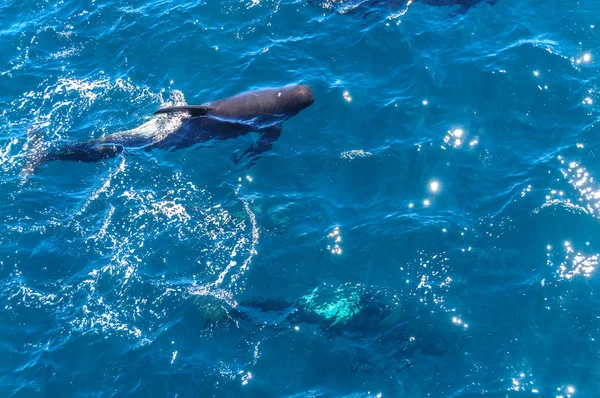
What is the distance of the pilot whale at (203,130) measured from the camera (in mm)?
24781

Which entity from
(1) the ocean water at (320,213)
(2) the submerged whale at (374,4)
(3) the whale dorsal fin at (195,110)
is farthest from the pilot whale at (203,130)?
(2) the submerged whale at (374,4)

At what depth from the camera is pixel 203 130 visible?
24.9m

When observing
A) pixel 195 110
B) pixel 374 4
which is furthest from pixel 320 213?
pixel 374 4

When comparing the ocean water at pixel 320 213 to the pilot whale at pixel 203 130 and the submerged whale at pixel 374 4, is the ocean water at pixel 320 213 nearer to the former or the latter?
the submerged whale at pixel 374 4

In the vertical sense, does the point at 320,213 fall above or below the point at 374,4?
below

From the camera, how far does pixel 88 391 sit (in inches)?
718

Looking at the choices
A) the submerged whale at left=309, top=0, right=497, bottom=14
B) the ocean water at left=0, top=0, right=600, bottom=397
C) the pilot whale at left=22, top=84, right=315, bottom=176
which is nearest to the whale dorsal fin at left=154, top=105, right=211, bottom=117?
the pilot whale at left=22, top=84, right=315, bottom=176

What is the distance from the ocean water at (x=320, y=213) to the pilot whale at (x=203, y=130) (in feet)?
1.68

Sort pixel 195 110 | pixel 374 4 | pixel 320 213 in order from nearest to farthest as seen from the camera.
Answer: pixel 320 213, pixel 195 110, pixel 374 4

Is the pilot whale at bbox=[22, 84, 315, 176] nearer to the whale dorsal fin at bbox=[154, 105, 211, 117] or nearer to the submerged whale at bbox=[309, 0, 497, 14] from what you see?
the whale dorsal fin at bbox=[154, 105, 211, 117]

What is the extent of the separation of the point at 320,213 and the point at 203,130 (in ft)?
22.9

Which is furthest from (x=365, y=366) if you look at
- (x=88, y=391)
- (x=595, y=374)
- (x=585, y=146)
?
(x=585, y=146)

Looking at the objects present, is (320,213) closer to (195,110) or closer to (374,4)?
(195,110)

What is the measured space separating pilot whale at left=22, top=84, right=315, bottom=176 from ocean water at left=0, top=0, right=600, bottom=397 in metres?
0.51
